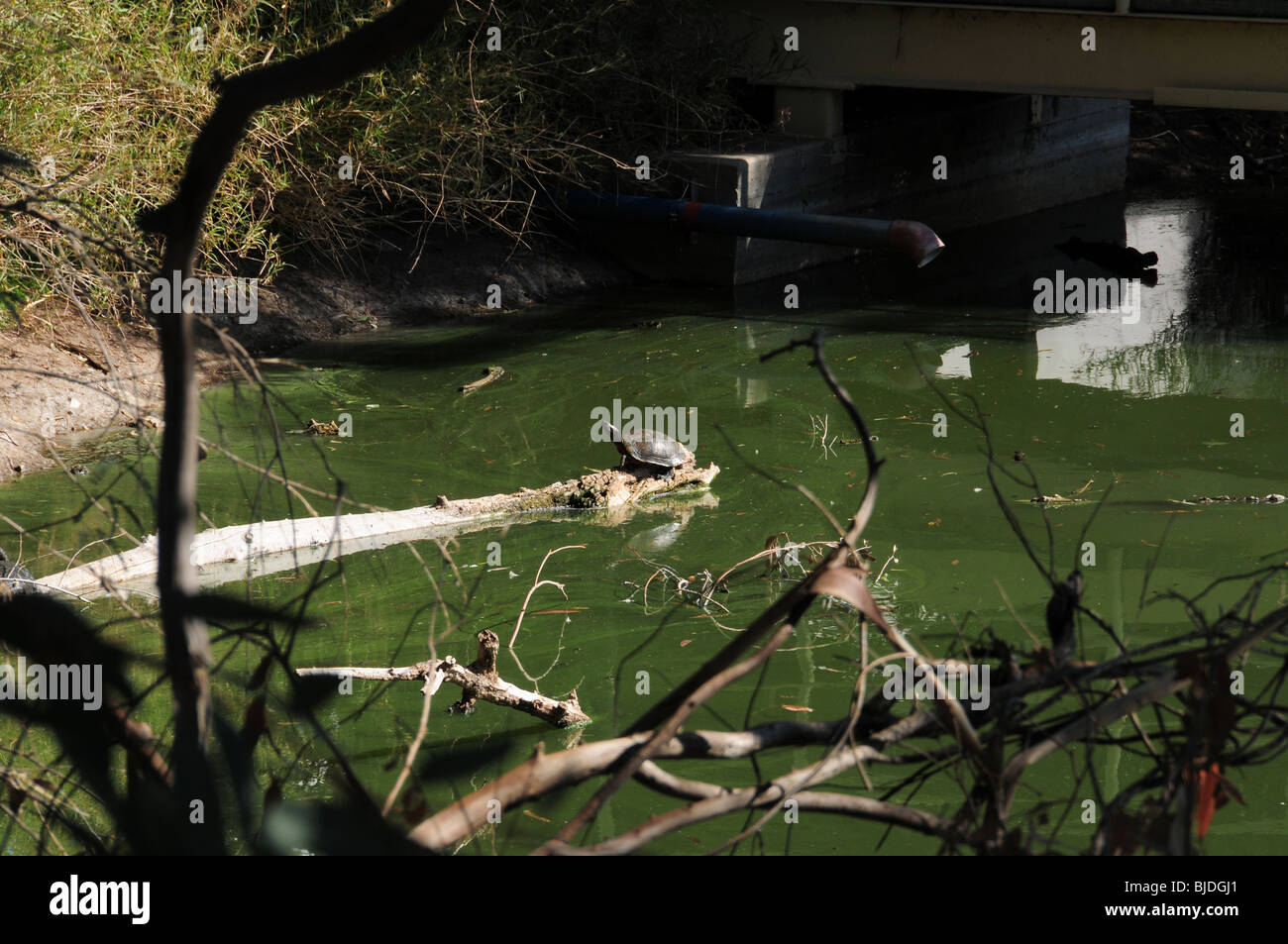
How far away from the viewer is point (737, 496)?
21.5 ft

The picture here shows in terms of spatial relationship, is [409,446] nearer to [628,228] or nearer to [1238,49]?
[628,228]

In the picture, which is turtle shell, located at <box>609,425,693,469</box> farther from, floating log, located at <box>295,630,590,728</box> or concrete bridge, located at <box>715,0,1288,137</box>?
concrete bridge, located at <box>715,0,1288,137</box>

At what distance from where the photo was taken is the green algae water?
151 inches

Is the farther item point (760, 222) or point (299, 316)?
point (760, 222)

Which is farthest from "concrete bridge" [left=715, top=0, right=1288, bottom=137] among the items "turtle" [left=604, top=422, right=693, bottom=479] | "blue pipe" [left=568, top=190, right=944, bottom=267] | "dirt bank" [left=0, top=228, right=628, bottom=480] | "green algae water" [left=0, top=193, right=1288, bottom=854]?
"turtle" [left=604, top=422, right=693, bottom=479]

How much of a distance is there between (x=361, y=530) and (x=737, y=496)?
6.21ft

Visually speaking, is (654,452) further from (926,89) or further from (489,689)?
(926,89)

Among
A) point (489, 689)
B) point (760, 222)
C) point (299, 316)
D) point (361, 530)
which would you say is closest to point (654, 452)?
point (361, 530)

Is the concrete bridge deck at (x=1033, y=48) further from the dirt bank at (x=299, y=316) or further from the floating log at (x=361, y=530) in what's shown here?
the floating log at (x=361, y=530)

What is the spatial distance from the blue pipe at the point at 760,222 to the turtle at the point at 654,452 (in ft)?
13.5

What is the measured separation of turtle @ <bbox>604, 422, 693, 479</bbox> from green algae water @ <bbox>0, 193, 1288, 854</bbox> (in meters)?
0.19

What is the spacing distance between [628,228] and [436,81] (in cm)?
226

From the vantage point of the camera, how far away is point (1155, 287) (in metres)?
11.3
